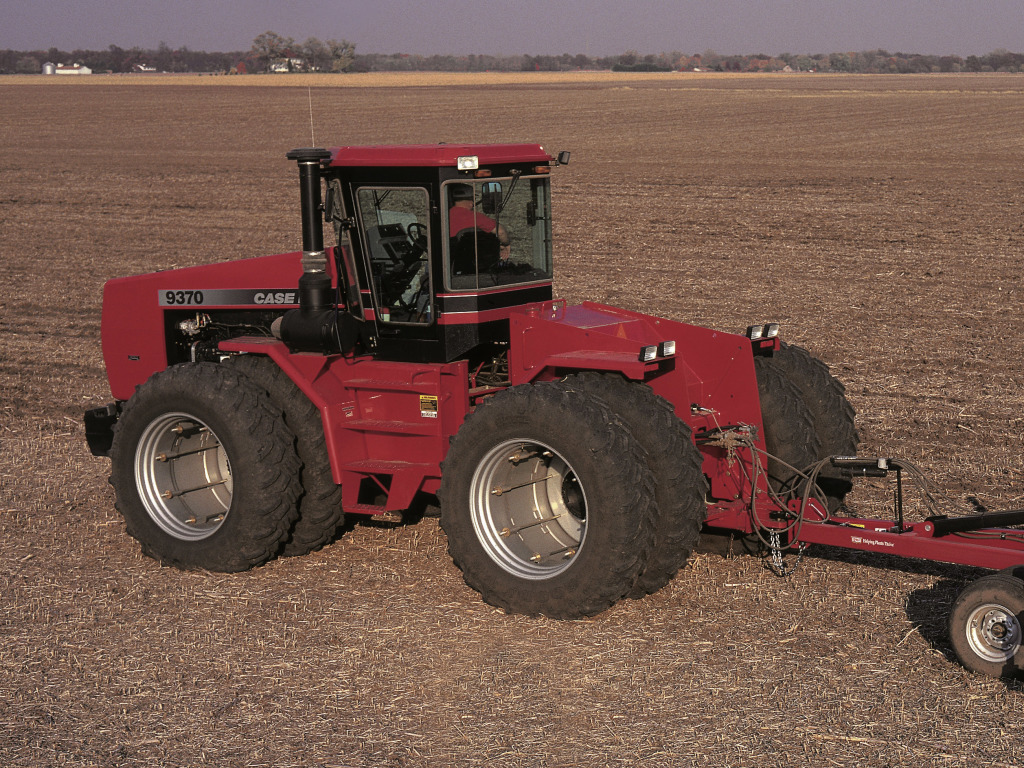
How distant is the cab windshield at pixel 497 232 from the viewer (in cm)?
725

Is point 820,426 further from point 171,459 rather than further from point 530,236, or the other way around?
point 171,459

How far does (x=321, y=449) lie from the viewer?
772 centimetres

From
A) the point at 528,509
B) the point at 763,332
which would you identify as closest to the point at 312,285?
the point at 528,509

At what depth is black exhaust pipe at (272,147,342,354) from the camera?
7.39 m

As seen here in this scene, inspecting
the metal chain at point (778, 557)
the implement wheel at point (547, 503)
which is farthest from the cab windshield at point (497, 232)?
the metal chain at point (778, 557)

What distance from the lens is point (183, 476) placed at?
8.13 m

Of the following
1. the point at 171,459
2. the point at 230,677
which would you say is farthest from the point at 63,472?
the point at 230,677

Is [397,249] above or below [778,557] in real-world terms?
above

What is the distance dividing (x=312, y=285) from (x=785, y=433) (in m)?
2.99

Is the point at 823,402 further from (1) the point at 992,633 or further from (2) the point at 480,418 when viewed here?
(2) the point at 480,418

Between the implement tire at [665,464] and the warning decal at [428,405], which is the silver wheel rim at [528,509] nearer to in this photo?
the implement tire at [665,464]

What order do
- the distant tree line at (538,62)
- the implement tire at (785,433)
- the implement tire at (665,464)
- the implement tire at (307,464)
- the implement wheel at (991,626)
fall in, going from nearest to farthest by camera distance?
1. the implement wheel at (991,626)
2. the implement tire at (665,464)
3. the implement tire at (785,433)
4. the implement tire at (307,464)
5. the distant tree line at (538,62)

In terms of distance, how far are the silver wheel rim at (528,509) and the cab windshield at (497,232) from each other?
109cm

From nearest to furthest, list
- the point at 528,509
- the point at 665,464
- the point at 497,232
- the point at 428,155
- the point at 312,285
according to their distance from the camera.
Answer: the point at 665,464
the point at 428,155
the point at 528,509
the point at 497,232
the point at 312,285
